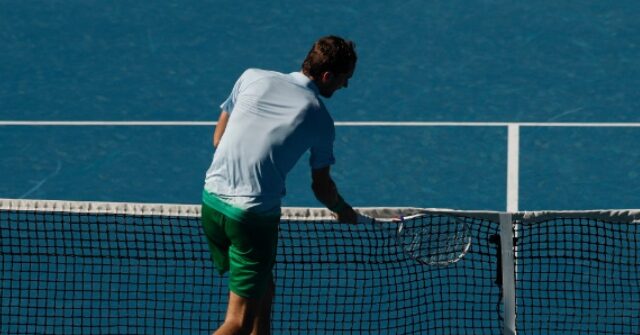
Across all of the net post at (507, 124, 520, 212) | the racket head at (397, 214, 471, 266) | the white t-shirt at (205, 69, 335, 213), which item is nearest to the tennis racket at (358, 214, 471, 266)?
the racket head at (397, 214, 471, 266)

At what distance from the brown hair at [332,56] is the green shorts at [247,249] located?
2.66 ft

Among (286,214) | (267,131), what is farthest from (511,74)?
(267,131)

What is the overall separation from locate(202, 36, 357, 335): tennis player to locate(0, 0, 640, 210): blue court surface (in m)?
4.58

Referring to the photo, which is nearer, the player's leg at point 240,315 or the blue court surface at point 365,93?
A: the player's leg at point 240,315

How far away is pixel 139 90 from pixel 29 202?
558 cm

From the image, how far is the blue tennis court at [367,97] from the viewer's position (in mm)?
12422

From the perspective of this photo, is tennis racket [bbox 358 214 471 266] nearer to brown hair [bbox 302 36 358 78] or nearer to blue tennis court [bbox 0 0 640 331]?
brown hair [bbox 302 36 358 78]

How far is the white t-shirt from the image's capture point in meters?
7.32

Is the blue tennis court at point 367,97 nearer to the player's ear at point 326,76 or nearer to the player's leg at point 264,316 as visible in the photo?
the player's leg at point 264,316

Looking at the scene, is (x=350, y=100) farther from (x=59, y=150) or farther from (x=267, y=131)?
(x=267, y=131)

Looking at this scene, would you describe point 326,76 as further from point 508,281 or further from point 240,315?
point 508,281

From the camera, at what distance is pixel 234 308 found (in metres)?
7.56

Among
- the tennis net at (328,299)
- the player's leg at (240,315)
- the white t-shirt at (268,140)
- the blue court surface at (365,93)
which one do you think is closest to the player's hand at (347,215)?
the white t-shirt at (268,140)

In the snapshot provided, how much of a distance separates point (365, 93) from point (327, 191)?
6.35 m
